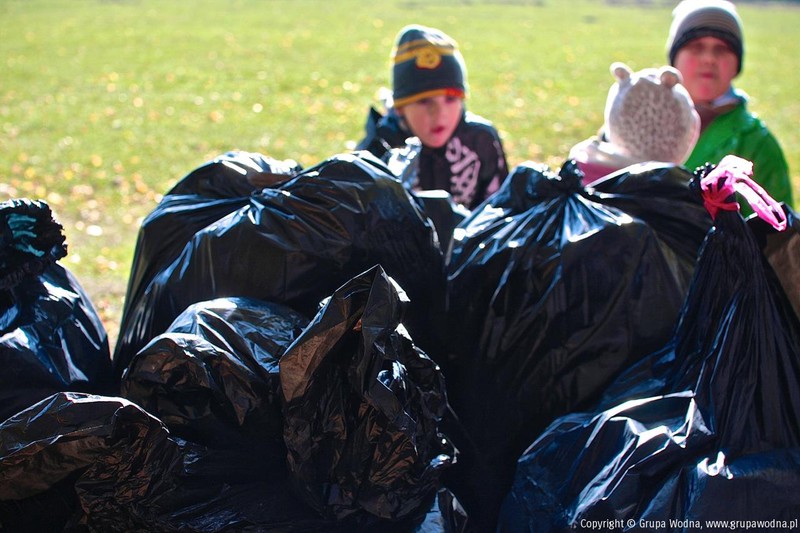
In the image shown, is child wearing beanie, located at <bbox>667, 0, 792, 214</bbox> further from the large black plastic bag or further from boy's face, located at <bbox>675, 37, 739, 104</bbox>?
the large black plastic bag

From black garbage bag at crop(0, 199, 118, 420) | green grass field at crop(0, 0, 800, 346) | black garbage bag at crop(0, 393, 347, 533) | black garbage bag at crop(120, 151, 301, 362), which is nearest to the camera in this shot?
black garbage bag at crop(0, 393, 347, 533)

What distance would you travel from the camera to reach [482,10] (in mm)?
18500

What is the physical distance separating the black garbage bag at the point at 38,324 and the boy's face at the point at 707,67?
2149 mm

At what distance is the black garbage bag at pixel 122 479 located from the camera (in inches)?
49.6

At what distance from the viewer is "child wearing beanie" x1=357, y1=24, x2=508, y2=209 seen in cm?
292

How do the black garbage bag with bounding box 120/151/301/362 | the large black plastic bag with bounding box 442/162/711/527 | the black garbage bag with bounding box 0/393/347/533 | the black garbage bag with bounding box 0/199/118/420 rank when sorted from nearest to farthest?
the black garbage bag with bounding box 0/393/347/533 < the black garbage bag with bounding box 0/199/118/420 < the large black plastic bag with bounding box 442/162/711/527 < the black garbage bag with bounding box 120/151/301/362

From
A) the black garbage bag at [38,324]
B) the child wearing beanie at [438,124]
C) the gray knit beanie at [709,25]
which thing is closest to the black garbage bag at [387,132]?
the child wearing beanie at [438,124]

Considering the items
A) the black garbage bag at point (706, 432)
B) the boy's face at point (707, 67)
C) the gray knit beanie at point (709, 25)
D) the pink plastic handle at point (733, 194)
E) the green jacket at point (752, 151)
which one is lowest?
the black garbage bag at point (706, 432)

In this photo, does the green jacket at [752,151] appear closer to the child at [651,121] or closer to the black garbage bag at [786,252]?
the child at [651,121]

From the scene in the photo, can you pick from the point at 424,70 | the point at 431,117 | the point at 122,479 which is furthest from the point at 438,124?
the point at 122,479

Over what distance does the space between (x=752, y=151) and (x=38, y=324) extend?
2.25m

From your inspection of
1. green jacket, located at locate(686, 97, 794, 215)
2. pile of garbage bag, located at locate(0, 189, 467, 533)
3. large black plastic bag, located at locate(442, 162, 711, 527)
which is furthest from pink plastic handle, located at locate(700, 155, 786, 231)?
green jacket, located at locate(686, 97, 794, 215)

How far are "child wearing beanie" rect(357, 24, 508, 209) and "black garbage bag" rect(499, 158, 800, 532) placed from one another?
4.61 feet

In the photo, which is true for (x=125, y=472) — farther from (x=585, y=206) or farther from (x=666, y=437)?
(x=585, y=206)
